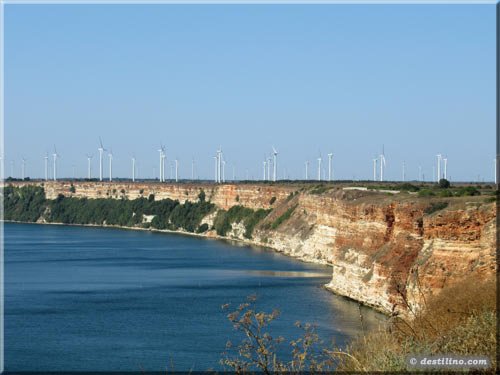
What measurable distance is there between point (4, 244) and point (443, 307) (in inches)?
3258

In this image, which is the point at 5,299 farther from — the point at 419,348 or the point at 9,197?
the point at 9,197

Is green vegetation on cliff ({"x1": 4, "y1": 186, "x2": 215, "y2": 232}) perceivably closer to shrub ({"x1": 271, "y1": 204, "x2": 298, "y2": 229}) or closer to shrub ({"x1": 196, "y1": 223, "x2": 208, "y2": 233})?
shrub ({"x1": 196, "y1": 223, "x2": 208, "y2": 233})

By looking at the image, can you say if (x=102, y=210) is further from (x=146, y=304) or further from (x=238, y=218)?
(x=146, y=304)

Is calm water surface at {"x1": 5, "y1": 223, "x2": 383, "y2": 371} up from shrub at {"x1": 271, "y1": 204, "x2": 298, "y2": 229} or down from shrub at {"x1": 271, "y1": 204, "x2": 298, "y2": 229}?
down

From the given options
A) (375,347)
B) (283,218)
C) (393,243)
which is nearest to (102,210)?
(283,218)

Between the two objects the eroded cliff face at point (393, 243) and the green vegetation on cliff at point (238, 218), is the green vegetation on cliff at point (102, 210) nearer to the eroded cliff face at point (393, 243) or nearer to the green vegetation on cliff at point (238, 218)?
the green vegetation on cliff at point (238, 218)

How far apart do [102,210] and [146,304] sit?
3891 inches

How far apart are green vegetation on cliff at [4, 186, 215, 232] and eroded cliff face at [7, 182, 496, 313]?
37.6 m

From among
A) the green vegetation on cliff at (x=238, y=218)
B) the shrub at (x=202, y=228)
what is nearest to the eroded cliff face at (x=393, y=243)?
the green vegetation on cliff at (x=238, y=218)

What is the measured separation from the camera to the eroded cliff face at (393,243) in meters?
34.2

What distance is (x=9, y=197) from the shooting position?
6452 inches

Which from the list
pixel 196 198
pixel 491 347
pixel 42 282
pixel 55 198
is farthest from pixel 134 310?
pixel 55 198

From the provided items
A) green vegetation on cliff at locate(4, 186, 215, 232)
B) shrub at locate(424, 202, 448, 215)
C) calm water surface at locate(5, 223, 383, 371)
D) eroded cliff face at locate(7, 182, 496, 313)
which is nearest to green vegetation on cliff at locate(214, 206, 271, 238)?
green vegetation on cliff at locate(4, 186, 215, 232)

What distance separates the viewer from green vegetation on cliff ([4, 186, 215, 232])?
12712 cm
